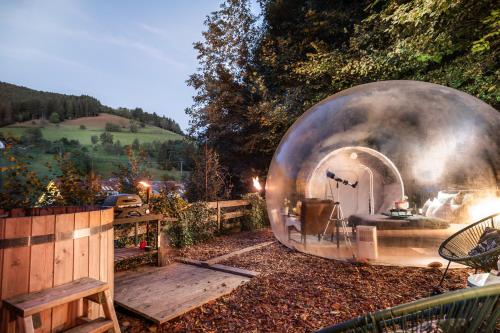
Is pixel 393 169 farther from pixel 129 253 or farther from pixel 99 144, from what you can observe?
pixel 99 144

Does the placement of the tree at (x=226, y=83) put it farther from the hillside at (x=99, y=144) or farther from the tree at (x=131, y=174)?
the tree at (x=131, y=174)

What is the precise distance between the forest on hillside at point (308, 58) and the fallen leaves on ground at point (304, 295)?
5.89 meters

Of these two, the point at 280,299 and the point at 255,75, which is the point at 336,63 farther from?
the point at 280,299

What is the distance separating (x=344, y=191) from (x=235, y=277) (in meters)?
4.19

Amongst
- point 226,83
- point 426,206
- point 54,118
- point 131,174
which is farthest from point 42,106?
point 426,206

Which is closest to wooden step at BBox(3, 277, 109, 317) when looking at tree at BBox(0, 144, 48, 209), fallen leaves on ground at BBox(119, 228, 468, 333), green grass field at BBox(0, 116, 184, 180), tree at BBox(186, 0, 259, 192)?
fallen leaves on ground at BBox(119, 228, 468, 333)

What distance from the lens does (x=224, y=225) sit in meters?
9.27

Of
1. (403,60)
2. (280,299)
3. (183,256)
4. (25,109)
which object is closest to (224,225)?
(183,256)

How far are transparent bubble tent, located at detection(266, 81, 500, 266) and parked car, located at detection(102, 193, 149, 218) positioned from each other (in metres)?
3.16

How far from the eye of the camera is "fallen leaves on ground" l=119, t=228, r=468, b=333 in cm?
349

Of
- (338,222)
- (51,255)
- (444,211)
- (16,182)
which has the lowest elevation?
(338,222)

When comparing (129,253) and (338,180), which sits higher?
(338,180)

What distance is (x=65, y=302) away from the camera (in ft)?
7.98

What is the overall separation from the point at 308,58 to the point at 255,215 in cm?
750
